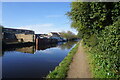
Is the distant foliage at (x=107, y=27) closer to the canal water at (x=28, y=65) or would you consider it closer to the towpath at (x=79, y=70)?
the towpath at (x=79, y=70)

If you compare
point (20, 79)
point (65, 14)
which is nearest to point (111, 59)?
point (20, 79)

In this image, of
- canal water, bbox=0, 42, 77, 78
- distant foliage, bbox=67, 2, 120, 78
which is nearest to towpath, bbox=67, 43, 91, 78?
distant foliage, bbox=67, 2, 120, 78

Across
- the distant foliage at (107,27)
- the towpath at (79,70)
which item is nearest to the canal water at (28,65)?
the towpath at (79,70)

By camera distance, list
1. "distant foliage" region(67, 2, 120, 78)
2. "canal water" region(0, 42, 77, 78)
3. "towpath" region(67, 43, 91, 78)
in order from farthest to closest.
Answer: "canal water" region(0, 42, 77, 78) → "towpath" region(67, 43, 91, 78) → "distant foliage" region(67, 2, 120, 78)

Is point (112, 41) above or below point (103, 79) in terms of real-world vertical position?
above

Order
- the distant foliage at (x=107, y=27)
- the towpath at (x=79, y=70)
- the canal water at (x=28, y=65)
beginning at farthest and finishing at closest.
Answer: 1. the canal water at (x=28, y=65)
2. the towpath at (x=79, y=70)
3. the distant foliage at (x=107, y=27)

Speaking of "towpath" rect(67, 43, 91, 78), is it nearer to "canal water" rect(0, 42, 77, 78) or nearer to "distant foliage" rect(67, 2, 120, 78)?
"distant foliage" rect(67, 2, 120, 78)

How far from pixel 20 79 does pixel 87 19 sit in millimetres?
6998

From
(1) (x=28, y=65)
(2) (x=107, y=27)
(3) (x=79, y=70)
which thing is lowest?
(1) (x=28, y=65)

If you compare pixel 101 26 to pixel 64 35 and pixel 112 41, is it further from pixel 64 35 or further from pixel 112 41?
pixel 64 35

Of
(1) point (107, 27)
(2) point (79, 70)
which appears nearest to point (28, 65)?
(2) point (79, 70)

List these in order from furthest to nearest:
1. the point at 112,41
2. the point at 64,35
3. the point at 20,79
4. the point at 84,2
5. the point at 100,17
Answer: the point at 64,35 < the point at 20,79 < the point at 84,2 < the point at 100,17 < the point at 112,41

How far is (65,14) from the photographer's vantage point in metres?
20.3

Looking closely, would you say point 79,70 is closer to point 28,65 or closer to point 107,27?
point 107,27
